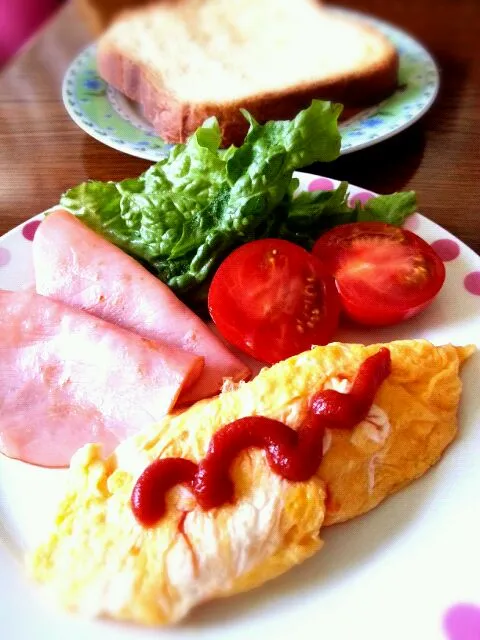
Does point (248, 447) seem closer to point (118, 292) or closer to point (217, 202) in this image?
point (118, 292)

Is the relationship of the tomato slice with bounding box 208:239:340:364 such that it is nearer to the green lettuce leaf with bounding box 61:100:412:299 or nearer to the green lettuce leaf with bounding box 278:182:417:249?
the green lettuce leaf with bounding box 61:100:412:299

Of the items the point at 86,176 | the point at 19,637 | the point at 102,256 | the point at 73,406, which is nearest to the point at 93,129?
the point at 86,176

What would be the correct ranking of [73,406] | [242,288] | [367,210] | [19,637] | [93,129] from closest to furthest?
[19,637] → [73,406] → [242,288] → [367,210] → [93,129]

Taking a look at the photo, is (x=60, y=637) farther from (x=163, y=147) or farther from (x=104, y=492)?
(x=163, y=147)

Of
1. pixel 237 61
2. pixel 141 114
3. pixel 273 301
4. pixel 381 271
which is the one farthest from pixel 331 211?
pixel 237 61

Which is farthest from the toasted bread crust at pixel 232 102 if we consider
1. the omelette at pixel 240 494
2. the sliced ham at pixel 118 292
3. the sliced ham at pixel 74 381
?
the omelette at pixel 240 494

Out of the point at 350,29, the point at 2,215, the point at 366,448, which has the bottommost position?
the point at 2,215

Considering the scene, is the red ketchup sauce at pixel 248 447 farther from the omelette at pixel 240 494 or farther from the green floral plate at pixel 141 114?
the green floral plate at pixel 141 114
